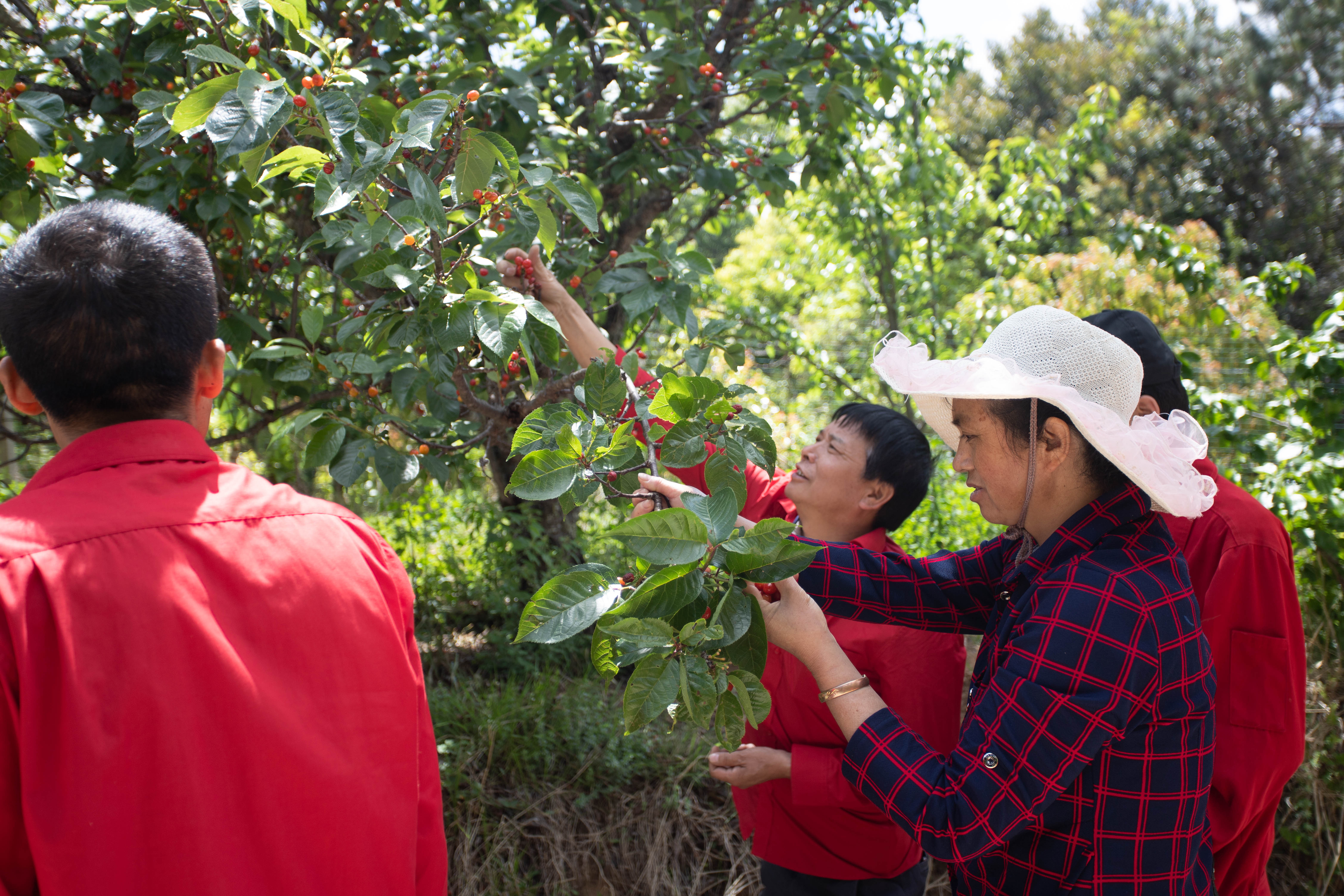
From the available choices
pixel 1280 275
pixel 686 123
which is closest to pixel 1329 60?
pixel 1280 275

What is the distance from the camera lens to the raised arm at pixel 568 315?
2.02m

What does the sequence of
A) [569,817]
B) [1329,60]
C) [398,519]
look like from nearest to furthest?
[569,817] → [398,519] → [1329,60]

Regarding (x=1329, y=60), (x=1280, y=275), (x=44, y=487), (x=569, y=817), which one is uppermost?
(x=1329, y=60)

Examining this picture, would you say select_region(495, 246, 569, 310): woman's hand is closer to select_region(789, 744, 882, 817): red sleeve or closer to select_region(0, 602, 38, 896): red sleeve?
select_region(789, 744, 882, 817): red sleeve

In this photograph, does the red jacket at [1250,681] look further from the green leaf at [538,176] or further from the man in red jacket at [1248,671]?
the green leaf at [538,176]

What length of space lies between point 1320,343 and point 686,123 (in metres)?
2.25

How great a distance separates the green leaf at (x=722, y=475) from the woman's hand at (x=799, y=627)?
156 mm

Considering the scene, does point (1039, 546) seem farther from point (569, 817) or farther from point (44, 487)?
point (569, 817)

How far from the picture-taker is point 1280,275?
11.0 feet

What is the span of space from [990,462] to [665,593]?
1.81ft

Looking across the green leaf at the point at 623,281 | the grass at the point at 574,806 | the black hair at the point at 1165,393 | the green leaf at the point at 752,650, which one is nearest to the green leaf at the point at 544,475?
the green leaf at the point at 752,650

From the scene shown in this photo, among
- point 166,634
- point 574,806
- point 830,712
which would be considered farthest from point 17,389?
point 574,806

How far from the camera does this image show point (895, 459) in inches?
77.3

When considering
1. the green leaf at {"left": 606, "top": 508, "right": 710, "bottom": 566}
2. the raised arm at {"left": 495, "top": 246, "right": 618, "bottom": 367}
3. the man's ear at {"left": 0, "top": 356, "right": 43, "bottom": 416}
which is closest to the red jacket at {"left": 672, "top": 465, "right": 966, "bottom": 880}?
the green leaf at {"left": 606, "top": 508, "right": 710, "bottom": 566}
